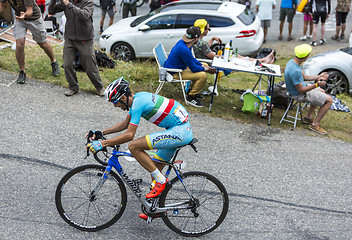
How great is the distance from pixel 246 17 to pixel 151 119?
27.0 feet

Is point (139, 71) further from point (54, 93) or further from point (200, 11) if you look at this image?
point (200, 11)

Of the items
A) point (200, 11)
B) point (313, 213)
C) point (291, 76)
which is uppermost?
point (200, 11)

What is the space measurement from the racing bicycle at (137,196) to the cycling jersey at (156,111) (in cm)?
30

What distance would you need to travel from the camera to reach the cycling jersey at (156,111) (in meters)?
4.20

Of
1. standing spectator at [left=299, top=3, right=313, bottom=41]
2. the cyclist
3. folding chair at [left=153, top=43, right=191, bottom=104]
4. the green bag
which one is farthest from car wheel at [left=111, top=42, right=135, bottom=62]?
the cyclist

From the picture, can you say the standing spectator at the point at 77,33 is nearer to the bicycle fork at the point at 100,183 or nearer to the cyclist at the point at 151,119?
the cyclist at the point at 151,119

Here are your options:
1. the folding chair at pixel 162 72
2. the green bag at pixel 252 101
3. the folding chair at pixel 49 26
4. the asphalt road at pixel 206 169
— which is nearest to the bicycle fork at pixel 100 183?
the asphalt road at pixel 206 169

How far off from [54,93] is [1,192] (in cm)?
334

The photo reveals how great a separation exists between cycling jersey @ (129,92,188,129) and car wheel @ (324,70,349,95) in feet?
21.1

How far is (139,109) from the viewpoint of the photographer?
419cm

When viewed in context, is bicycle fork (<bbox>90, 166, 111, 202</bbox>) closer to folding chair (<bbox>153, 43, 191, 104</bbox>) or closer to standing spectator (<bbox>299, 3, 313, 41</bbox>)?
folding chair (<bbox>153, 43, 191, 104</bbox>)

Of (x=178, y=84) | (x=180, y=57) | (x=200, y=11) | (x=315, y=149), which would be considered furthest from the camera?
(x=200, y=11)

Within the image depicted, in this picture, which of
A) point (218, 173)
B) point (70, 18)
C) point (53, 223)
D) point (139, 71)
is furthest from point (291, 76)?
point (53, 223)

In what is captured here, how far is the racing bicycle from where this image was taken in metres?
4.36
